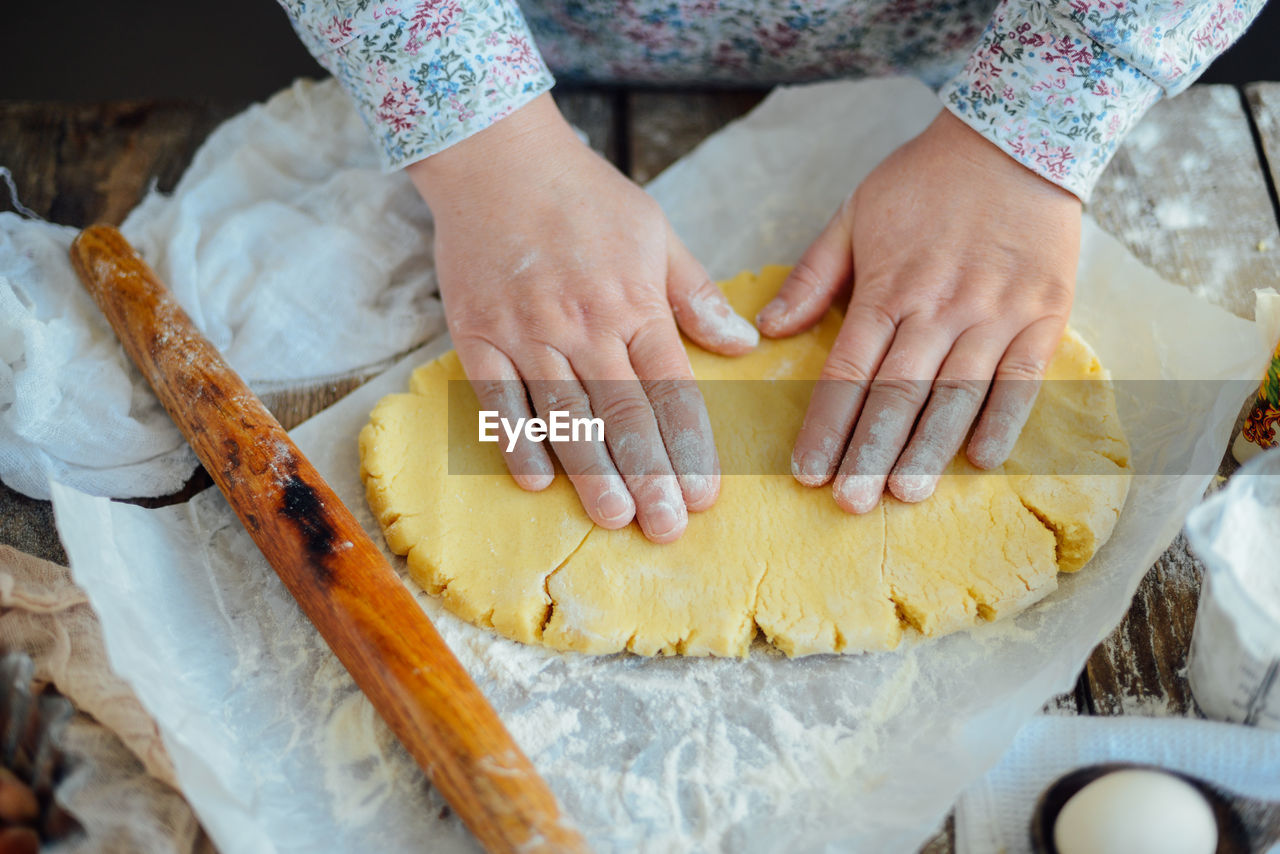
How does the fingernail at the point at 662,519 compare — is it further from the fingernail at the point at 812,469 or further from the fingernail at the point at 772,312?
the fingernail at the point at 772,312

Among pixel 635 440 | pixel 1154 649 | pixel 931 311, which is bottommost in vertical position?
pixel 1154 649

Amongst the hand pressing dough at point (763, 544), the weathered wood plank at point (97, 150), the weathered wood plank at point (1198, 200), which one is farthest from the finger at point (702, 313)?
the weathered wood plank at point (97, 150)

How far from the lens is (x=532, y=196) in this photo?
1499 mm

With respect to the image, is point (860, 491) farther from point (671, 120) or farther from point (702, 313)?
point (671, 120)

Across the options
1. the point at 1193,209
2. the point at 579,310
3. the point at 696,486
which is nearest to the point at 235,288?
the point at 579,310

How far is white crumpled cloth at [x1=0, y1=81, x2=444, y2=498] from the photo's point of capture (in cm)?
146

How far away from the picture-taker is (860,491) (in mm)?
1312

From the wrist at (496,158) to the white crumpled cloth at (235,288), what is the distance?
266 millimetres

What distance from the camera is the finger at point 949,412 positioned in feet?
4.34

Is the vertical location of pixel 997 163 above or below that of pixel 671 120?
above

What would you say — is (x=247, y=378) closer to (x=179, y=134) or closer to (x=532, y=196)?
(x=532, y=196)

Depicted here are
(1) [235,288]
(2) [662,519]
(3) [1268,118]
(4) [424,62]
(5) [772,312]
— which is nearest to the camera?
(2) [662,519]

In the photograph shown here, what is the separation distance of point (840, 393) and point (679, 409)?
244 millimetres

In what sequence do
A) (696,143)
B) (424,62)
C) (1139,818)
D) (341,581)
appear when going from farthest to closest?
(696,143), (424,62), (341,581), (1139,818)
